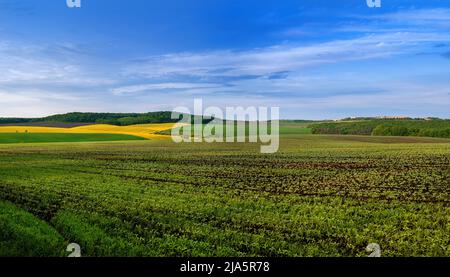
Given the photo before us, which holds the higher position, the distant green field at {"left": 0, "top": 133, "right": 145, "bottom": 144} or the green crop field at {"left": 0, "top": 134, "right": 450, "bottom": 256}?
the distant green field at {"left": 0, "top": 133, "right": 145, "bottom": 144}

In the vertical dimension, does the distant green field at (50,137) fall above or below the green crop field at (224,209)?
above

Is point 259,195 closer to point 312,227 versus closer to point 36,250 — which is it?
point 312,227

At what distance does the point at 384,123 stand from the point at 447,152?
14.7ft

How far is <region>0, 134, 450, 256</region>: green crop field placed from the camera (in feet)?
27.5

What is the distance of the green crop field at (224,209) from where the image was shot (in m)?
8.37

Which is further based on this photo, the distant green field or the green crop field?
the distant green field

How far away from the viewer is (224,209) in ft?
39.3

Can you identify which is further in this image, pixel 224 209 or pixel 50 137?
pixel 50 137

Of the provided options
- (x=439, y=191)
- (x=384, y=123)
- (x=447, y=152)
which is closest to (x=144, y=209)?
(x=439, y=191)

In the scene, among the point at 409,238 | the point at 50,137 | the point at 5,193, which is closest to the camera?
the point at 409,238

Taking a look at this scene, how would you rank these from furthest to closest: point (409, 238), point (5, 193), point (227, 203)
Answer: point (5, 193) < point (227, 203) < point (409, 238)

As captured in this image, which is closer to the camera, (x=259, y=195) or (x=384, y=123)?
(x=259, y=195)

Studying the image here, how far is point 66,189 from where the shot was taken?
14742 millimetres

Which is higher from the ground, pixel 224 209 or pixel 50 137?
pixel 50 137
